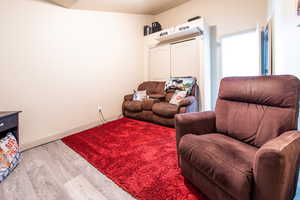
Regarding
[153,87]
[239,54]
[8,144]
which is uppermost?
[239,54]

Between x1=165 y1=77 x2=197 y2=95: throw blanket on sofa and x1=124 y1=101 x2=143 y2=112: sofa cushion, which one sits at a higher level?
x1=165 y1=77 x2=197 y2=95: throw blanket on sofa

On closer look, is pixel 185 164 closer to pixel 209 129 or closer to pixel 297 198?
pixel 209 129

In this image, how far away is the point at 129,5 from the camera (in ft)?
12.5

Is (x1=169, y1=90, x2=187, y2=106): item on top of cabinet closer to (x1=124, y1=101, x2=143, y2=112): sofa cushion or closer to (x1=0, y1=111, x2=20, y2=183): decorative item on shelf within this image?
(x1=124, y1=101, x2=143, y2=112): sofa cushion

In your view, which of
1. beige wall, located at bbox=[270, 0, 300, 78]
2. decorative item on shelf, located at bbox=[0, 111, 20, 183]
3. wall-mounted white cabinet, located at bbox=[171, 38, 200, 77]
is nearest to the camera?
beige wall, located at bbox=[270, 0, 300, 78]

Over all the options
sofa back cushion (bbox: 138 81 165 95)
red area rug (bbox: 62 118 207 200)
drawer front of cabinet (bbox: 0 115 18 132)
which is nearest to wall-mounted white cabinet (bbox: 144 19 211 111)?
sofa back cushion (bbox: 138 81 165 95)

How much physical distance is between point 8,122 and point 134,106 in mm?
2237

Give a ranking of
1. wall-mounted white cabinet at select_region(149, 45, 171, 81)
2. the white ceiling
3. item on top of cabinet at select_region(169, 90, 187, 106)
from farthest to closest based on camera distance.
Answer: wall-mounted white cabinet at select_region(149, 45, 171, 81), item on top of cabinet at select_region(169, 90, 187, 106), the white ceiling

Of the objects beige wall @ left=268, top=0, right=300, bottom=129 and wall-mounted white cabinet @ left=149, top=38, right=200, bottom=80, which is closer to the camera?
beige wall @ left=268, top=0, right=300, bottom=129

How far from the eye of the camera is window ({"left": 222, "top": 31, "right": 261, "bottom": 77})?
3.23m

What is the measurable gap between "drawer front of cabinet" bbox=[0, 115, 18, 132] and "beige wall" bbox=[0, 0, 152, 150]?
1.48 ft

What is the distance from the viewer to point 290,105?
1.38 meters

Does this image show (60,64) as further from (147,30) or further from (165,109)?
(147,30)

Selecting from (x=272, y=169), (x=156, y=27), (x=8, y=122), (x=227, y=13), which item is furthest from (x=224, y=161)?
(x=156, y=27)
